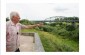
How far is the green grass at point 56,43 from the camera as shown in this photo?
2174mm

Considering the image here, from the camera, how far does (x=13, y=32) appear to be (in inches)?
86.4

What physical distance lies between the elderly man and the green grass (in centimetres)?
6

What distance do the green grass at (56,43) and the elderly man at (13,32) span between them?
6 cm

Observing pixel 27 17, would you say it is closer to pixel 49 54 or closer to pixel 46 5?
pixel 46 5

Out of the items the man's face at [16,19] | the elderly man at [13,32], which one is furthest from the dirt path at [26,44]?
the man's face at [16,19]

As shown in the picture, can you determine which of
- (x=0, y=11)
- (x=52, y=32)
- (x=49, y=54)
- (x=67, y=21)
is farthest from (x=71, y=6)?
(x=0, y=11)

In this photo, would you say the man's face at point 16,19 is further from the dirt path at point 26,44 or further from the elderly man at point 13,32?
the dirt path at point 26,44

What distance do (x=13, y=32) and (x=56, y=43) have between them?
1.21 feet

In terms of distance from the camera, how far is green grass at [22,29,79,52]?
2.17 m

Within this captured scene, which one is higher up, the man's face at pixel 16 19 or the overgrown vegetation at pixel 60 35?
the man's face at pixel 16 19

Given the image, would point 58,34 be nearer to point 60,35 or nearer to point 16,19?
point 60,35

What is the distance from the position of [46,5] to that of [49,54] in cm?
40

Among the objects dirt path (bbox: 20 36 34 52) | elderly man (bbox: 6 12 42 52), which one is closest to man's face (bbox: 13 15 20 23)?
elderly man (bbox: 6 12 42 52)

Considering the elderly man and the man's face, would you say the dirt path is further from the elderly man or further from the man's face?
the man's face
